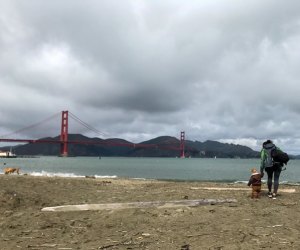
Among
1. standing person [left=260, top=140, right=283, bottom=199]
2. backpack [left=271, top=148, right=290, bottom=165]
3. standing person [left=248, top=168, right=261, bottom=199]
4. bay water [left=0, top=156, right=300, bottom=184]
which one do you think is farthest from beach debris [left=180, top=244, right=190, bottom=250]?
bay water [left=0, top=156, right=300, bottom=184]

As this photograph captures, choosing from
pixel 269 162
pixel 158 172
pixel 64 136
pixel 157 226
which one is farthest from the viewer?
pixel 64 136

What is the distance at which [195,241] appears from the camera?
852cm

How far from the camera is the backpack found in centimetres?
1346

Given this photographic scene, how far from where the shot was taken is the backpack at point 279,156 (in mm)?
13461

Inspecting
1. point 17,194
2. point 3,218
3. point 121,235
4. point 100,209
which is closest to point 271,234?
point 121,235

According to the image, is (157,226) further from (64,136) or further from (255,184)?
(64,136)

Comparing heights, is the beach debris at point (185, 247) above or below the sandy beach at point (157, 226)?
below

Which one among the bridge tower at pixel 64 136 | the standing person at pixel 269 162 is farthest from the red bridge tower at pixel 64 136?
the standing person at pixel 269 162

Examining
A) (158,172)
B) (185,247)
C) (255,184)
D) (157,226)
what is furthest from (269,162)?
(158,172)

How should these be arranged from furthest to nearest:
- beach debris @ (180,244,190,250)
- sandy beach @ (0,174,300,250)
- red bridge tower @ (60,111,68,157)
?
red bridge tower @ (60,111,68,157)
sandy beach @ (0,174,300,250)
beach debris @ (180,244,190,250)

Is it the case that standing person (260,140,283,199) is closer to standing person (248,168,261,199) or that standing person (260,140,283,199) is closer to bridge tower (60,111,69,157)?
standing person (248,168,261,199)

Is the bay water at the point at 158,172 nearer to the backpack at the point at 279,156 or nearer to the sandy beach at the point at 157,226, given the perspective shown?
the backpack at the point at 279,156

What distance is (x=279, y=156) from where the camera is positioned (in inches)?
531

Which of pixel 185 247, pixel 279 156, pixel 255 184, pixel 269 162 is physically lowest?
pixel 185 247
